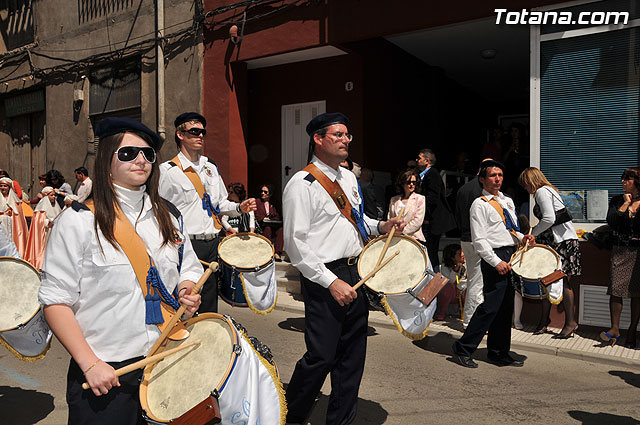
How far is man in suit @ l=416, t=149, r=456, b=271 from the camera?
775cm

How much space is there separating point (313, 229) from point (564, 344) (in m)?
4.22

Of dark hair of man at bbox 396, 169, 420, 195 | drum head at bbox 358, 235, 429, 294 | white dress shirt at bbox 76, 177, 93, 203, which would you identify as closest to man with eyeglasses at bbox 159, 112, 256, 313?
white dress shirt at bbox 76, 177, 93, 203

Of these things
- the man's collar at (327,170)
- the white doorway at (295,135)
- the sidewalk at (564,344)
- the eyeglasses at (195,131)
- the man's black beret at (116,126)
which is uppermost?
the white doorway at (295,135)

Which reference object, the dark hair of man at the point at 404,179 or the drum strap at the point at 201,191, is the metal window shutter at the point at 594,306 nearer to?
the dark hair of man at the point at 404,179

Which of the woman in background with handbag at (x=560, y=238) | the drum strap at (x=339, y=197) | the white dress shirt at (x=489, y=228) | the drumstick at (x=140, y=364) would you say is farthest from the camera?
the woman in background with handbag at (x=560, y=238)

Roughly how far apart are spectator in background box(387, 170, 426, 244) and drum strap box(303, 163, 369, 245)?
351cm

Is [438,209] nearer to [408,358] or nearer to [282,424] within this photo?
[408,358]

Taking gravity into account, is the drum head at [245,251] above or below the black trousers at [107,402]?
above

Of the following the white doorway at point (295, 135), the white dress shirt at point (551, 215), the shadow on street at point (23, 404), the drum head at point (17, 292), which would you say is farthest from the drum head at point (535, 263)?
the white doorway at point (295, 135)

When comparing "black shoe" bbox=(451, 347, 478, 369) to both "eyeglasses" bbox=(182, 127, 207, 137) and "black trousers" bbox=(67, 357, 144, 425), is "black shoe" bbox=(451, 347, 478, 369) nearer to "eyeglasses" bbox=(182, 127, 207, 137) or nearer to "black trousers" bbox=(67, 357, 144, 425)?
"eyeglasses" bbox=(182, 127, 207, 137)

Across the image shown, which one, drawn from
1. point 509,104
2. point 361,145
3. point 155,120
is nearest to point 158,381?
point 361,145

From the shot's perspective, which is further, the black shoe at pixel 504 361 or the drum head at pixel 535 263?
the black shoe at pixel 504 361

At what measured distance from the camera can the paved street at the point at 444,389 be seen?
164 inches

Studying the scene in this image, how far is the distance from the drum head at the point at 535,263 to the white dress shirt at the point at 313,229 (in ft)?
7.75
